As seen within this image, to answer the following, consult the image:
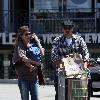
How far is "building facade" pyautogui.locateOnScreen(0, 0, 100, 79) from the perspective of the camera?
84.5ft

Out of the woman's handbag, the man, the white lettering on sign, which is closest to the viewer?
the woman's handbag

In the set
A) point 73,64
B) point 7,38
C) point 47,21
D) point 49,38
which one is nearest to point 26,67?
point 73,64

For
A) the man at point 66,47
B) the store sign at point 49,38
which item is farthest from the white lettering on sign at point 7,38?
the man at point 66,47

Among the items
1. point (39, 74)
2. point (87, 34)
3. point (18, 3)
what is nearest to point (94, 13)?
point (87, 34)

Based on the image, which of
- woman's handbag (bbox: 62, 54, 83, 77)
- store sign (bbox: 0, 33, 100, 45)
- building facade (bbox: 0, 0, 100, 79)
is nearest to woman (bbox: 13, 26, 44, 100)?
woman's handbag (bbox: 62, 54, 83, 77)

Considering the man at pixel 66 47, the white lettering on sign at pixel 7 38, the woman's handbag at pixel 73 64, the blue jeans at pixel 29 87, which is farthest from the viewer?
the white lettering on sign at pixel 7 38

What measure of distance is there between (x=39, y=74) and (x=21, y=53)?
0.48m

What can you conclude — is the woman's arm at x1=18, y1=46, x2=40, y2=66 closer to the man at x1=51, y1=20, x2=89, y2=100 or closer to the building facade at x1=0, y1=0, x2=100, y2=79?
the man at x1=51, y1=20, x2=89, y2=100

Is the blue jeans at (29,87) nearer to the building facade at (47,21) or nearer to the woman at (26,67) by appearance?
the woman at (26,67)

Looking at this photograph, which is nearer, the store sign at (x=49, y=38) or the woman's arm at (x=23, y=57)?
the woman's arm at (x=23, y=57)

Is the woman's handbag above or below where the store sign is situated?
above

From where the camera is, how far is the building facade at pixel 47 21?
84.5ft

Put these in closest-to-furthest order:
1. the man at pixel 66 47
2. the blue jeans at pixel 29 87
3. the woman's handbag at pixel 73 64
Result: 1. the woman's handbag at pixel 73 64
2. the man at pixel 66 47
3. the blue jeans at pixel 29 87

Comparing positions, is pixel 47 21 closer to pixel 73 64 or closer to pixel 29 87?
pixel 29 87
